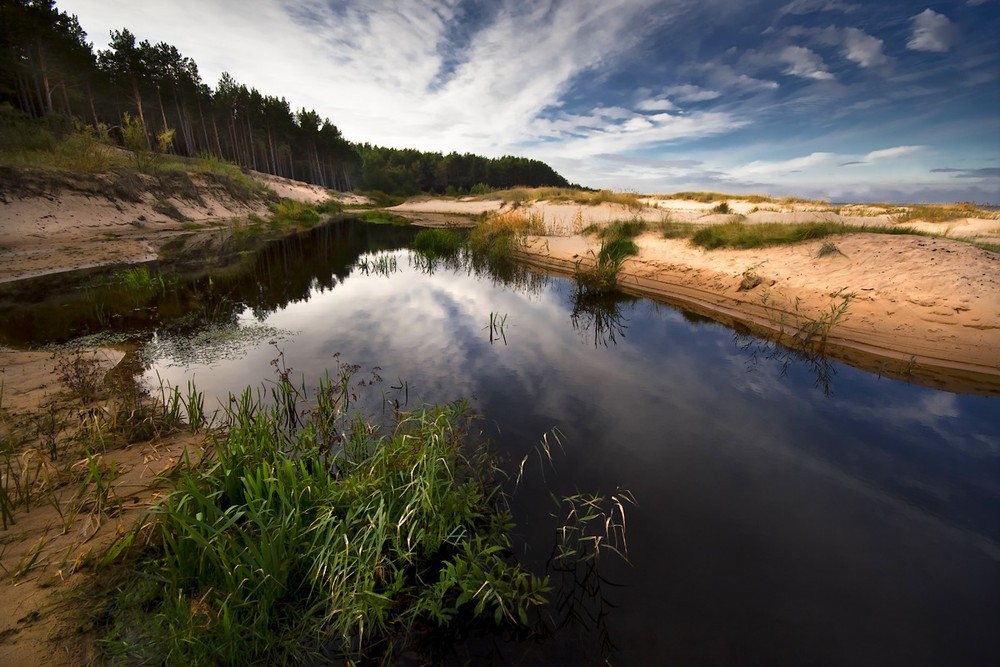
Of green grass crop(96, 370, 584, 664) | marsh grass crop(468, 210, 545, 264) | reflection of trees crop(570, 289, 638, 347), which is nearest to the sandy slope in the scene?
A: marsh grass crop(468, 210, 545, 264)

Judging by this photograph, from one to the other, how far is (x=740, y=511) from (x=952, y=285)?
760cm

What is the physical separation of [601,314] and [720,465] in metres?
5.41

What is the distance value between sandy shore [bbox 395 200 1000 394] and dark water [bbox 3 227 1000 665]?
0.99m

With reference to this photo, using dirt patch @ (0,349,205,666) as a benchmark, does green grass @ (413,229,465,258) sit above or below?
above

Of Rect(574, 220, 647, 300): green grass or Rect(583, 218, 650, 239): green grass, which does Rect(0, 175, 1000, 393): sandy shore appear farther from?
Rect(574, 220, 647, 300): green grass

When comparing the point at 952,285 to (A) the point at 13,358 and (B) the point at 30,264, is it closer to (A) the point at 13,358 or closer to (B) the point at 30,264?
(A) the point at 13,358

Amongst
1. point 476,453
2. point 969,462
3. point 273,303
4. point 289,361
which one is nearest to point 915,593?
point 969,462

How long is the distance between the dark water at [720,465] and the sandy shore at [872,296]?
3.25ft

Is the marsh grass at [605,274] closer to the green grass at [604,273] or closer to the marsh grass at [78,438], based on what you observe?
the green grass at [604,273]

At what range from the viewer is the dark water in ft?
8.23

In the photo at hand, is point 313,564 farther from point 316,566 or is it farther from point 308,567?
point 308,567

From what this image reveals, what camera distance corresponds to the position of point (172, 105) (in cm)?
4425

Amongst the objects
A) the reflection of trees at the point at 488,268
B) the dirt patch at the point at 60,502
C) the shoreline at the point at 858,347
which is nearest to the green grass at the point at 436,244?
the reflection of trees at the point at 488,268

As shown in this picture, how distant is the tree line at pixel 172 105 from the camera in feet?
99.7
